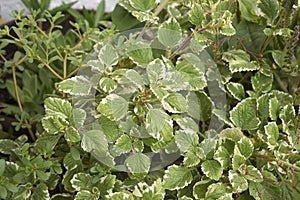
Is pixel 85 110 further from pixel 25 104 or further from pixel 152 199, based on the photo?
pixel 25 104

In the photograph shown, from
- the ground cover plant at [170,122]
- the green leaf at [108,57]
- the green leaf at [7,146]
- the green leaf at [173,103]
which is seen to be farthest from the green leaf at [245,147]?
the green leaf at [7,146]

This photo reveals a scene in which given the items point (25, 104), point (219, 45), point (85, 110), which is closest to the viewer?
point (85, 110)

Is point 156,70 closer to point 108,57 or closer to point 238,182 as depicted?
point 108,57

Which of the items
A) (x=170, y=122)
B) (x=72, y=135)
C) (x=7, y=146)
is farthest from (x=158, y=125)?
(x=7, y=146)

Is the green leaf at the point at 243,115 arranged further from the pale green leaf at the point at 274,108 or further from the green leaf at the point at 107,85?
the green leaf at the point at 107,85

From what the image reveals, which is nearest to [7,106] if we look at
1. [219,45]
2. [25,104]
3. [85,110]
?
[25,104]

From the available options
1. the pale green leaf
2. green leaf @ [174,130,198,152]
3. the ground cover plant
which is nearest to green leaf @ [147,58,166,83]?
the ground cover plant
